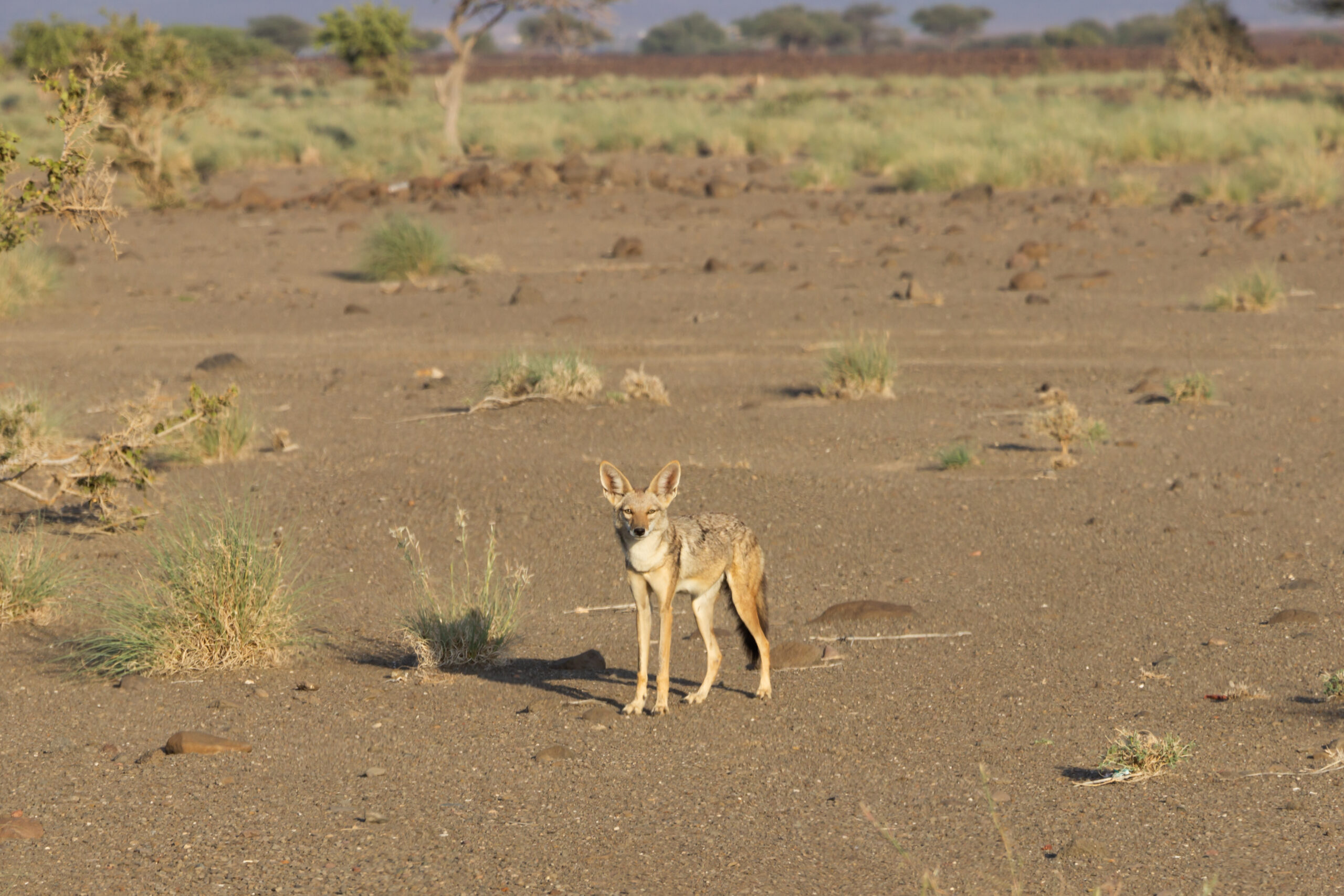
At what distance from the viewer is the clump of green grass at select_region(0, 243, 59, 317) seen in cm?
1636

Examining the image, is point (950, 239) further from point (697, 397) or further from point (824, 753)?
point (824, 753)

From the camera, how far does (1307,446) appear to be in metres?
9.83

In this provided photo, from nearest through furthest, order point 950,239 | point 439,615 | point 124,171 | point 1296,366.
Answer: point 439,615, point 1296,366, point 950,239, point 124,171

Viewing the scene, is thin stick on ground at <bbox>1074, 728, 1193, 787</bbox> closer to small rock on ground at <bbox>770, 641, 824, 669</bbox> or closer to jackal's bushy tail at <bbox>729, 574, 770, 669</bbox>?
jackal's bushy tail at <bbox>729, 574, 770, 669</bbox>

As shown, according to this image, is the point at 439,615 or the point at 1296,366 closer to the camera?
the point at 439,615

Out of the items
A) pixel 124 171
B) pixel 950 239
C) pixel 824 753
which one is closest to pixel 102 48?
pixel 124 171

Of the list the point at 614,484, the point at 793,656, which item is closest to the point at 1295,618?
the point at 793,656

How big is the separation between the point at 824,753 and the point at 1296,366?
29.5ft

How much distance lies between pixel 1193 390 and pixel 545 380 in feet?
15.4

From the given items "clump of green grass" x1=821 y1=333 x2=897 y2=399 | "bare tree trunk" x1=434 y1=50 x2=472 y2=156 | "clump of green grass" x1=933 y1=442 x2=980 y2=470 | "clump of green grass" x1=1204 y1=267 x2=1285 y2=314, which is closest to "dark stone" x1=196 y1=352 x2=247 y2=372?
"clump of green grass" x1=821 y1=333 x2=897 y2=399

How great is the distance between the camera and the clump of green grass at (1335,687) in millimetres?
5297

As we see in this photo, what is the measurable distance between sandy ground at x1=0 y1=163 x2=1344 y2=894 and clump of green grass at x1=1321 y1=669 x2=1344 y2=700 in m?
0.05

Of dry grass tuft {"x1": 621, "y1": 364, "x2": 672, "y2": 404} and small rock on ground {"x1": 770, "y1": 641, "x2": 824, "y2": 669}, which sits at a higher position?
dry grass tuft {"x1": 621, "y1": 364, "x2": 672, "y2": 404}

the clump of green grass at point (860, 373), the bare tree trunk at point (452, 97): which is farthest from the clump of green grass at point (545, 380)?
the bare tree trunk at point (452, 97)
